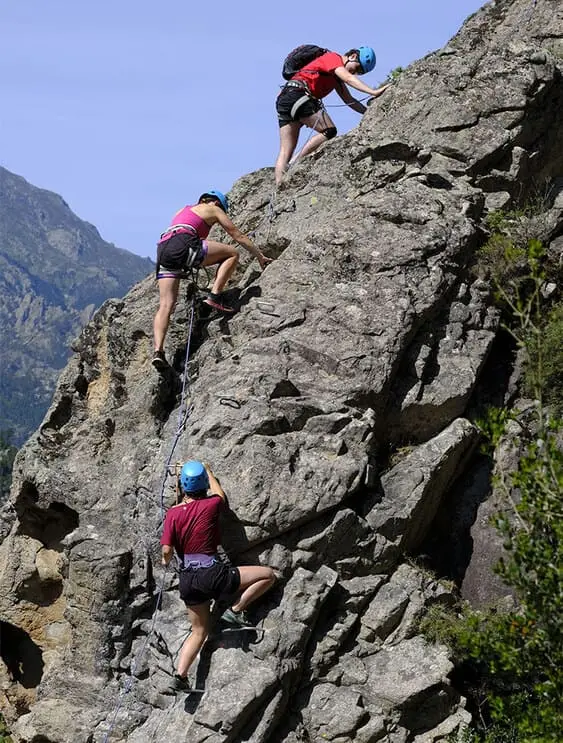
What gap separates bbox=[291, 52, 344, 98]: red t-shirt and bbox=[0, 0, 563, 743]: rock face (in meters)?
1.14

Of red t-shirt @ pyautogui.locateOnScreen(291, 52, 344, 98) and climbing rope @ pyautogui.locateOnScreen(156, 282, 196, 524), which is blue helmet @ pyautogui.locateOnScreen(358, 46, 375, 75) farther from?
climbing rope @ pyautogui.locateOnScreen(156, 282, 196, 524)

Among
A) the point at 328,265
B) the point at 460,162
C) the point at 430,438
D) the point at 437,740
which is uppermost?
the point at 460,162

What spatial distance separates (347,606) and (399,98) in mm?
9977

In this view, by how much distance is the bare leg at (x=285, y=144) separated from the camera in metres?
18.9

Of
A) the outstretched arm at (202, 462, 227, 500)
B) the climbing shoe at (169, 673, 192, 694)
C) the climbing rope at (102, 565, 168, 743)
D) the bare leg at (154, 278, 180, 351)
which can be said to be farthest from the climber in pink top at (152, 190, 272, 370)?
the climbing shoe at (169, 673, 192, 694)

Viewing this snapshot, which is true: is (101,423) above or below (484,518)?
above

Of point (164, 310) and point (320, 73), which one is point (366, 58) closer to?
point (320, 73)

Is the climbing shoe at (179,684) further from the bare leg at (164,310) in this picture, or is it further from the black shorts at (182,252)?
the black shorts at (182,252)

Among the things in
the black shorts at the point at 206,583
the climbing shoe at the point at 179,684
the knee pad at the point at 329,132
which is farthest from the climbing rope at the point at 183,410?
the knee pad at the point at 329,132

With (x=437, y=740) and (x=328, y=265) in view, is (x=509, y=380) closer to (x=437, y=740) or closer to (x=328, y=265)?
(x=328, y=265)

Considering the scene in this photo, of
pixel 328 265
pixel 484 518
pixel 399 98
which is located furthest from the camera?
pixel 399 98

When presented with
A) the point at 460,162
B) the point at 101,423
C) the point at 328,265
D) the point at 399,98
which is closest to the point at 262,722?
the point at 101,423

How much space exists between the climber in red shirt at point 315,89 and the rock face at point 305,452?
69 cm

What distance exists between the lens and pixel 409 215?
16.1 meters
